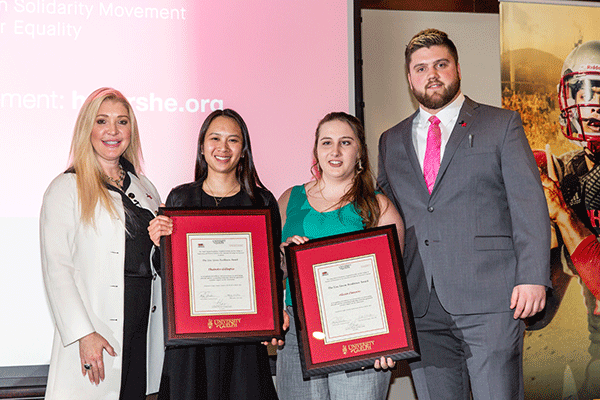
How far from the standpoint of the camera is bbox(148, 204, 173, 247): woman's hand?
2.04 metres

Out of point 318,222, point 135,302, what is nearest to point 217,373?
point 135,302

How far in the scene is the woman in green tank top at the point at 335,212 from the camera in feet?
7.01

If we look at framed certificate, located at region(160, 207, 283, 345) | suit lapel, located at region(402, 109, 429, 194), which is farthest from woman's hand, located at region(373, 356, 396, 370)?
suit lapel, located at region(402, 109, 429, 194)

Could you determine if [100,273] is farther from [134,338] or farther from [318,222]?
[318,222]

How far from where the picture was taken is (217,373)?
2.10 metres

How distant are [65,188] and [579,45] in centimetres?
318

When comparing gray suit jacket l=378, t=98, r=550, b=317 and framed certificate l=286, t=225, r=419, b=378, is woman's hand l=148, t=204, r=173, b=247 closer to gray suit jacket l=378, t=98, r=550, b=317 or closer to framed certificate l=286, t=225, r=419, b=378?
framed certificate l=286, t=225, r=419, b=378

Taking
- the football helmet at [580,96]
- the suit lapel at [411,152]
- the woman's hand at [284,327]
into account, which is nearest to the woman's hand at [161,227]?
the woman's hand at [284,327]

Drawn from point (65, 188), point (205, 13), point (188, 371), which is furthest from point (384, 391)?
point (205, 13)

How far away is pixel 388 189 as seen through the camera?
8.15ft

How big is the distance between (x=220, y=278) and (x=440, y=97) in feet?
3.85

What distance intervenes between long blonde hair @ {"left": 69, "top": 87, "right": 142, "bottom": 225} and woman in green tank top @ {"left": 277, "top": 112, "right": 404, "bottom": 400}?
75 centimetres

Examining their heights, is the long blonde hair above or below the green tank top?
above

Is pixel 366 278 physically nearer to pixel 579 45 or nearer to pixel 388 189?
pixel 388 189
